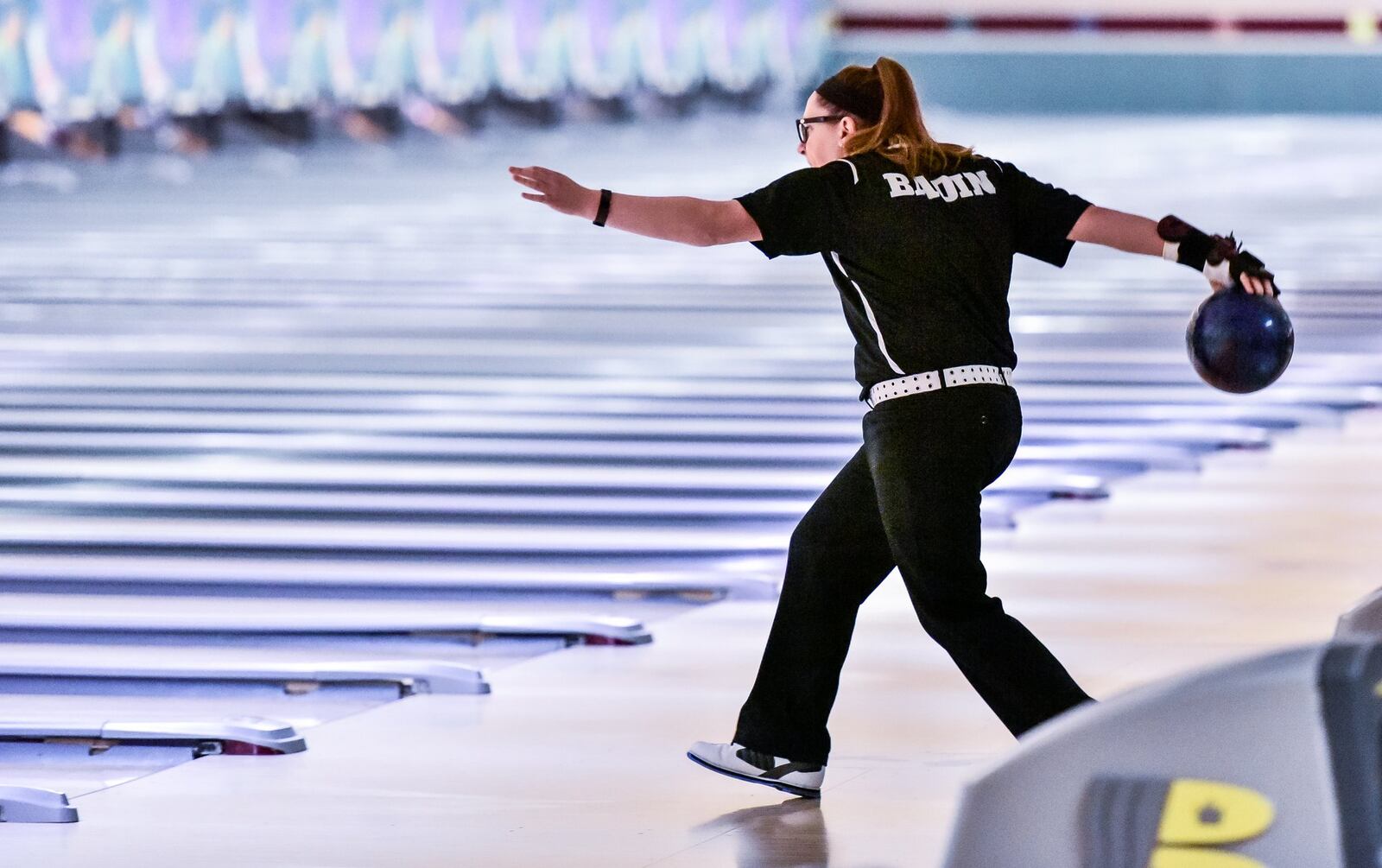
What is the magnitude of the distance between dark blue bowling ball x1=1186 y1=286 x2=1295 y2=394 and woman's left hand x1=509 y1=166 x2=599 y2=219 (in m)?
0.89

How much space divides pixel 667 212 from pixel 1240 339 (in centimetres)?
86

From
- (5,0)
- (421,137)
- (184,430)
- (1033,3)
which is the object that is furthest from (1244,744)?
(1033,3)

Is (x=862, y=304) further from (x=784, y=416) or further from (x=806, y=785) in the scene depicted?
(x=784, y=416)

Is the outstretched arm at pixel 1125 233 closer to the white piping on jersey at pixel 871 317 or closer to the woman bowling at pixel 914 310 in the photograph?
the woman bowling at pixel 914 310

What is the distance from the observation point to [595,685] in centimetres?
480

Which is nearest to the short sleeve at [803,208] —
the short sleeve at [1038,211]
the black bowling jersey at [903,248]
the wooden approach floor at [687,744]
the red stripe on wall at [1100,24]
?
the black bowling jersey at [903,248]

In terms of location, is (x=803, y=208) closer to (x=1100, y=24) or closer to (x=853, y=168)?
(x=853, y=168)

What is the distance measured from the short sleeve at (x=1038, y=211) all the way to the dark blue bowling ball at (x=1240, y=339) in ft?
0.77

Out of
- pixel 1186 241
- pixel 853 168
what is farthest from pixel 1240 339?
pixel 853 168

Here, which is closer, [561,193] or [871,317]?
[561,193]

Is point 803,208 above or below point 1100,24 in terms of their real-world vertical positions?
below

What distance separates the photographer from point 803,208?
3.61 meters

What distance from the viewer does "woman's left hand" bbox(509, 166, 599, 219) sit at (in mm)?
3559

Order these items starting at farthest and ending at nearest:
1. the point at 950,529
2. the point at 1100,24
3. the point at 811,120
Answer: the point at 1100,24
the point at 811,120
the point at 950,529
